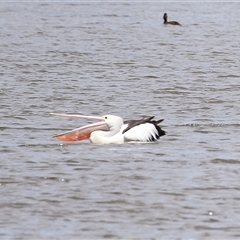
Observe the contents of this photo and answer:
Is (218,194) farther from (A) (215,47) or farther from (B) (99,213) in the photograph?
(A) (215,47)

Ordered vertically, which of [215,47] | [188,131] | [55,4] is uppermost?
[188,131]

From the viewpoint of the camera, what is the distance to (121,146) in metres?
10.8

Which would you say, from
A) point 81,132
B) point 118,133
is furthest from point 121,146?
point 81,132

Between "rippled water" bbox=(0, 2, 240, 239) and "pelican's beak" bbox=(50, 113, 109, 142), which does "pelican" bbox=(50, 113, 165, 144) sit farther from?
"rippled water" bbox=(0, 2, 240, 239)

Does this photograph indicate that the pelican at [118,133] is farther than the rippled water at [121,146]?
Yes

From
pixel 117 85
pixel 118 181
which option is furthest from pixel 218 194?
pixel 117 85

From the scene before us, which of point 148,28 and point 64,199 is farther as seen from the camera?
point 148,28

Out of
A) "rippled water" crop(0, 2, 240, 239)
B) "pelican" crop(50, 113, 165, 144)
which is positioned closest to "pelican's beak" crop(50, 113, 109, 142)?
"pelican" crop(50, 113, 165, 144)

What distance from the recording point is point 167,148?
1067 centimetres

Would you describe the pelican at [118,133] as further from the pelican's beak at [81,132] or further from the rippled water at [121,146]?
the rippled water at [121,146]

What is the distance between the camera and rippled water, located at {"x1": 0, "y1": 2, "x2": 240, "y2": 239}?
755cm

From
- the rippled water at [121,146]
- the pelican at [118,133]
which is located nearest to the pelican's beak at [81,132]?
the pelican at [118,133]

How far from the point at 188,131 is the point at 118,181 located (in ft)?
9.91

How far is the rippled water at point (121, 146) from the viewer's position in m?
7.55
